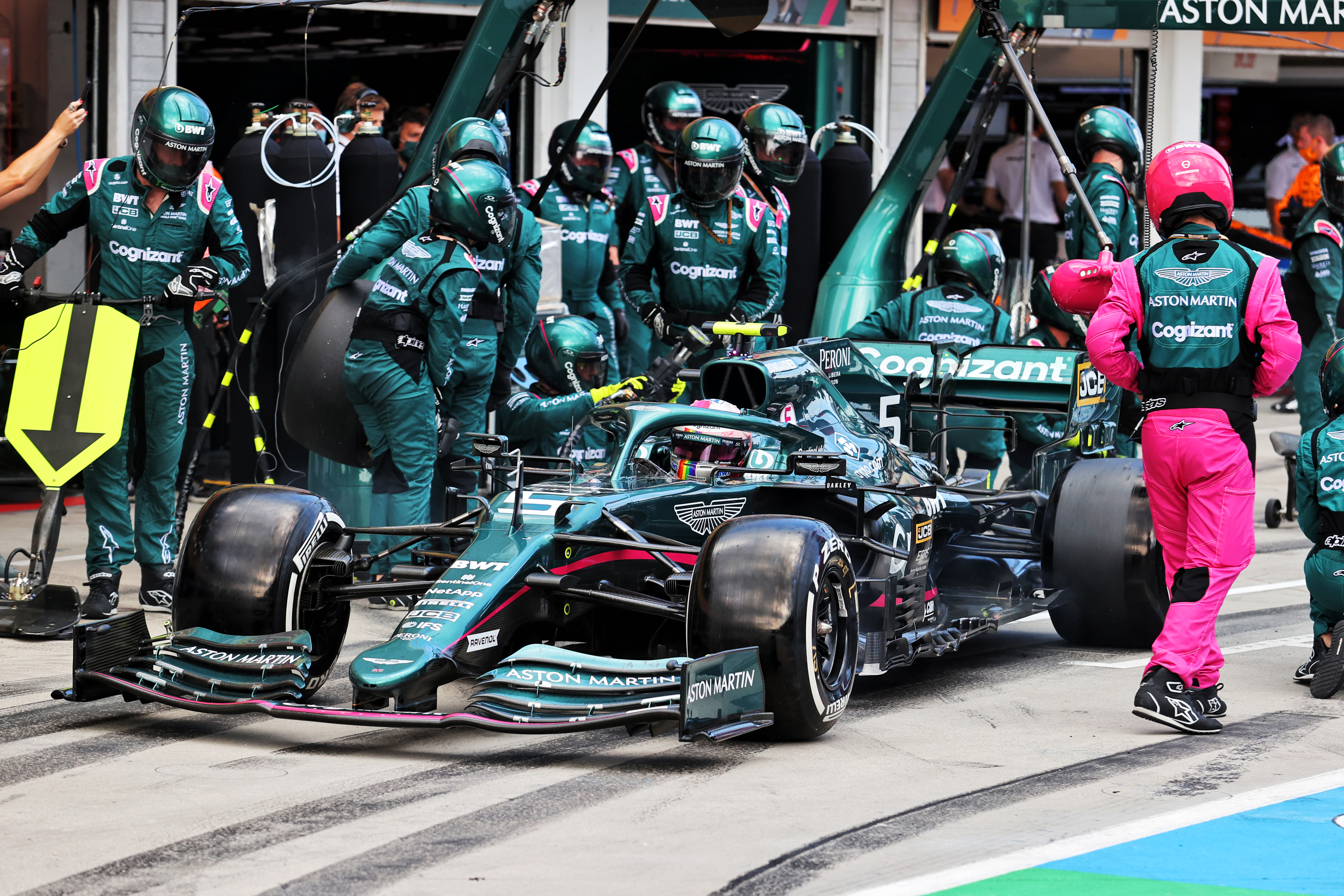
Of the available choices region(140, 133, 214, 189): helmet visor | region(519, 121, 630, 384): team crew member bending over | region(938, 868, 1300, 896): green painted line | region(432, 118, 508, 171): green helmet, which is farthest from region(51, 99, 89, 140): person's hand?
region(938, 868, 1300, 896): green painted line

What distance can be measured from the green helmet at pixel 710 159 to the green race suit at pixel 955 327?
115cm

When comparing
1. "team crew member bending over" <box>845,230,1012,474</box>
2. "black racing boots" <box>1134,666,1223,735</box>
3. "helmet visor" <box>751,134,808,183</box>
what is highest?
"helmet visor" <box>751,134,808,183</box>

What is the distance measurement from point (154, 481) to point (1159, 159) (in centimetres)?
503

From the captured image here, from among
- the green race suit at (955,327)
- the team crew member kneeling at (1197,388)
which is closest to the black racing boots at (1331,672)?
the team crew member kneeling at (1197,388)

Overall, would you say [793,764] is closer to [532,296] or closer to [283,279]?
[532,296]

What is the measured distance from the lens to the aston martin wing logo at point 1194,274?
6773mm

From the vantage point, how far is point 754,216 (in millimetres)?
11531

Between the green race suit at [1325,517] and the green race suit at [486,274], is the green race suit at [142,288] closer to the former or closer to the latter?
the green race suit at [486,274]

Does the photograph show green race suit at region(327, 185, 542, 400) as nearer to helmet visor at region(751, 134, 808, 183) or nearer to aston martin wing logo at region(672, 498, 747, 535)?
aston martin wing logo at region(672, 498, 747, 535)

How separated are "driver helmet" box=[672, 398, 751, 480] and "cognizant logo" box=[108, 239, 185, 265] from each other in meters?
3.00

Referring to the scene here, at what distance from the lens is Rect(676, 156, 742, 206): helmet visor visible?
1113 centimetres

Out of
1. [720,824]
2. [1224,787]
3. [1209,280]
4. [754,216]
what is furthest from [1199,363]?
[754,216]

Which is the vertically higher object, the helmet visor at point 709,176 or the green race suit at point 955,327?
the helmet visor at point 709,176

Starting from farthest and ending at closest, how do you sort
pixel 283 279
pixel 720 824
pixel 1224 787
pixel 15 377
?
pixel 283 279 < pixel 15 377 < pixel 1224 787 < pixel 720 824
